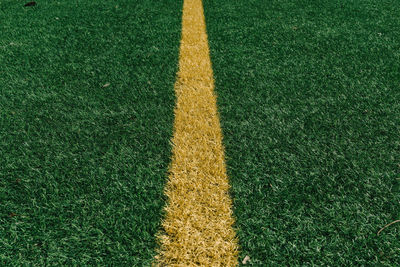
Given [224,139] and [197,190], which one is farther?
[224,139]

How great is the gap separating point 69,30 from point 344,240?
245cm

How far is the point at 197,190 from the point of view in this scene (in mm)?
1190

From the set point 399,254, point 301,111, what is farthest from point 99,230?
point 301,111

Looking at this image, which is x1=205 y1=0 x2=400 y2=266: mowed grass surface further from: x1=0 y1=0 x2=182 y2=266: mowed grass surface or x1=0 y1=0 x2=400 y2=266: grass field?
x1=0 y1=0 x2=182 y2=266: mowed grass surface

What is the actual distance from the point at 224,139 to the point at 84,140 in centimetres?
66

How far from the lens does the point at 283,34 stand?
2340mm

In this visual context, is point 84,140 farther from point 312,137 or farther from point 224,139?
point 312,137

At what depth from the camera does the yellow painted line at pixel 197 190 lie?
39.1 inches

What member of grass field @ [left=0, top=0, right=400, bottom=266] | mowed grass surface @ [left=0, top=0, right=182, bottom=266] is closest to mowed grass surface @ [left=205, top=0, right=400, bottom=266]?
grass field @ [left=0, top=0, right=400, bottom=266]

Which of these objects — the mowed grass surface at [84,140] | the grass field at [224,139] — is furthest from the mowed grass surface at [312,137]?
the mowed grass surface at [84,140]

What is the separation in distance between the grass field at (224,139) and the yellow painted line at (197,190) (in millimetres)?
45

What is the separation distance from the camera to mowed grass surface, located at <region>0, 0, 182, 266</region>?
1022 millimetres

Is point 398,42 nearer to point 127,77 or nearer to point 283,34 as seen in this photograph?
point 283,34

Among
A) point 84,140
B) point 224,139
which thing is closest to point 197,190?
point 224,139
